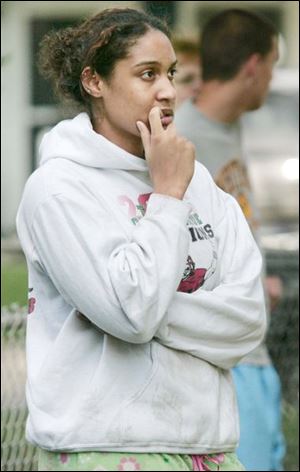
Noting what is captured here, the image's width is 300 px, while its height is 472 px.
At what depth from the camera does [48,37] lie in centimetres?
383

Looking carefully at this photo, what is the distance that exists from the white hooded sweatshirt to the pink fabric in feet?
0.09

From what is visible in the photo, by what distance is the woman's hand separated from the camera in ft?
11.1

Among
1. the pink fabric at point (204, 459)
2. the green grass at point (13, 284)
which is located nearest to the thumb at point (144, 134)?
the pink fabric at point (204, 459)

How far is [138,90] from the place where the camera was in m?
3.46

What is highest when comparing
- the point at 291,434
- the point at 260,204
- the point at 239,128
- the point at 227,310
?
the point at 227,310

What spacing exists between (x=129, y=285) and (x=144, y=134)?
45 cm

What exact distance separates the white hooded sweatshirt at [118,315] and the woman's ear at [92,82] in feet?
0.35

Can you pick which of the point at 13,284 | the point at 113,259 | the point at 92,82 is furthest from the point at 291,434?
the point at 113,259

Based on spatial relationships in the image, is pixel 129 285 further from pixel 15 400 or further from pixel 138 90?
pixel 15 400

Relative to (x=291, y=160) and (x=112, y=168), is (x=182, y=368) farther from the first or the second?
(x=291, y=160)

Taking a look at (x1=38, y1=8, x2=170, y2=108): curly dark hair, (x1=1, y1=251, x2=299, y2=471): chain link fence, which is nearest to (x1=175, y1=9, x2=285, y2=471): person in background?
(x1=1, y1=251, x2=299, y2=471): chain link fence

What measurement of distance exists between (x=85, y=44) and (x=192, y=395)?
96 cm

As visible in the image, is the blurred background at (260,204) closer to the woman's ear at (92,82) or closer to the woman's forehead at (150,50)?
the woman's ear at (92,82)

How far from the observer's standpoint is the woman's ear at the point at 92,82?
140 inches
